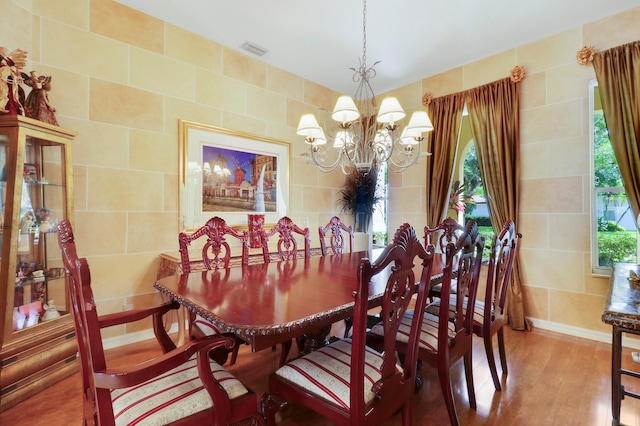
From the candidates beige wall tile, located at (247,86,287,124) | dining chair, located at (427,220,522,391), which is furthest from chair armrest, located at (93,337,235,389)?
beige wall tile, located at (247,86,287,124)

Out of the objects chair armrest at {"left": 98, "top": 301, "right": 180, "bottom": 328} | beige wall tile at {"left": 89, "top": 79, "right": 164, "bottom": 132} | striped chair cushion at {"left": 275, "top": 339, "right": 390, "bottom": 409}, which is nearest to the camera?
striped chair cushion at {"left": 275, "top": 339, "right": 390, "bottom": 409}

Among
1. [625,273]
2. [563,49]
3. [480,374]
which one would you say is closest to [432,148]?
[563,49]

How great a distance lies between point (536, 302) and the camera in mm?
3178

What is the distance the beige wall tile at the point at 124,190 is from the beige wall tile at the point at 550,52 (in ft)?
12.9

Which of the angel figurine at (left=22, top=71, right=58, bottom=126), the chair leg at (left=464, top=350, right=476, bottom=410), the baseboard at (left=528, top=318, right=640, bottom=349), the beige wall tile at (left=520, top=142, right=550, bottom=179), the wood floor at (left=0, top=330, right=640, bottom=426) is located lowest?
the wood floor at (left=0, top=330, right=640, bottom=426)

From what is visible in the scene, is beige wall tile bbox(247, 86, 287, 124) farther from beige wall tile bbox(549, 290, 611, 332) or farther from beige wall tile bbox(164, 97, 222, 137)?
beige wall tile bbox(549, 290, 611, 332)

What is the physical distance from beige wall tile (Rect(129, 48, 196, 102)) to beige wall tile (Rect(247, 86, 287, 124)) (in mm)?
670

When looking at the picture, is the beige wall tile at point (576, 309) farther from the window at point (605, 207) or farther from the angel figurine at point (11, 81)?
the angel figurine at point (11, 81)

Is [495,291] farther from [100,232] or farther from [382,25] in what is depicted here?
[100,232]

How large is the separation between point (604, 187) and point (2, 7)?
5041 mm

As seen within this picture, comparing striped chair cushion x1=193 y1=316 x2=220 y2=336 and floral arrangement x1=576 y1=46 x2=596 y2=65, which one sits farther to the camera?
floral arrangement x1=576 y1=46 x2=596 y2=65

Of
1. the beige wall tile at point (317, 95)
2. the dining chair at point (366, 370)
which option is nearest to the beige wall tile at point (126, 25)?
the beige wall tile at point (317, 95)

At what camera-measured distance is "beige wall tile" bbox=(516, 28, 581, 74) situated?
2980 millimetres

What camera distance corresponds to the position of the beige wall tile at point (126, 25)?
260 centimetres
